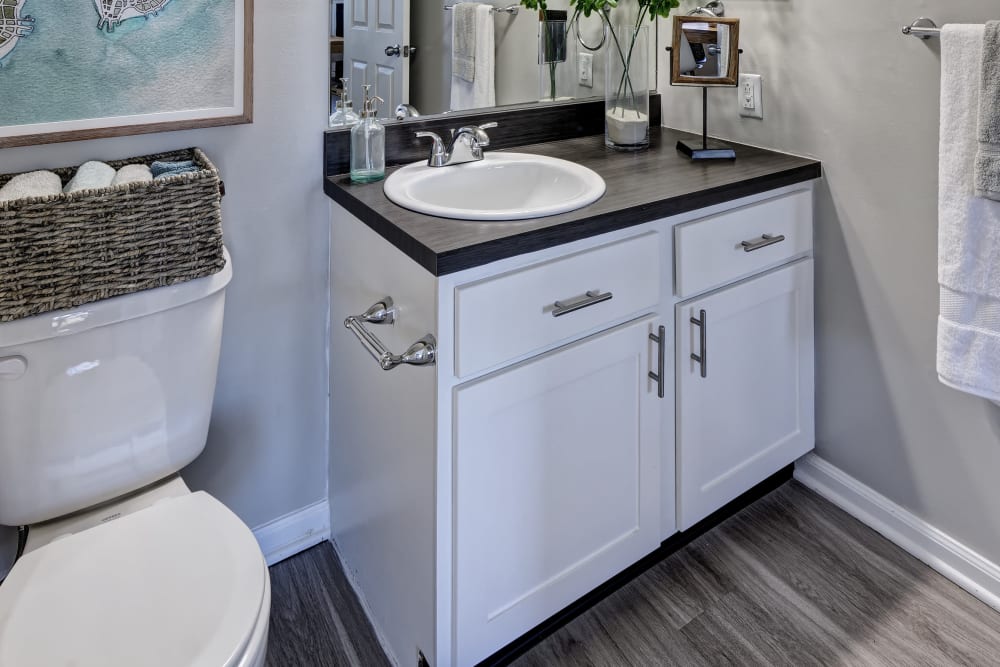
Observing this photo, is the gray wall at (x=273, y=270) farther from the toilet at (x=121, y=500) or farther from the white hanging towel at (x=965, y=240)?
the white hanging towel at (x=965, y=240)

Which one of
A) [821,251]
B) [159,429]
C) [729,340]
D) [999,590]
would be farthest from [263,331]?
[999,590]

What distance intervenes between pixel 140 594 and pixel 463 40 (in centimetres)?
124

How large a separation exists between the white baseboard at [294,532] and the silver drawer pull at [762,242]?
1140 millimetres

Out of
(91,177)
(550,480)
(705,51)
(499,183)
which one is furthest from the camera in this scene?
(705,51)

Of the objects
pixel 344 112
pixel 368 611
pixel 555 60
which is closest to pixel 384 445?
pixel 368 611

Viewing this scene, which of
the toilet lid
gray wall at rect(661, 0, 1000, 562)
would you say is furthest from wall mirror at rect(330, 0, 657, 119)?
the toilet lid

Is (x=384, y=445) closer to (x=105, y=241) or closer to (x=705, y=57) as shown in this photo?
(x=105, y=241)

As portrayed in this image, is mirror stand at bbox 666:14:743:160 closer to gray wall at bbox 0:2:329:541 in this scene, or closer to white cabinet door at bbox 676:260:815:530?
white cabinet door at bbox 676:260:815:530

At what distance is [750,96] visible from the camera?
5.98 ft

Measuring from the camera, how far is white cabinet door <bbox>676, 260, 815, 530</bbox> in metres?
1.58

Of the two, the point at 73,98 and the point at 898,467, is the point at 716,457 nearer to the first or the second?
the point at 898,467

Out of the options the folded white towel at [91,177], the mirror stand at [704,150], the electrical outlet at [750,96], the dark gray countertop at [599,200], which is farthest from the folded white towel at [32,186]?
the electrical outlet at [750,96]

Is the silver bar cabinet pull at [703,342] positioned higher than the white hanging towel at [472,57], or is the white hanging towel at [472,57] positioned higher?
the white hanging towel at [472,57]

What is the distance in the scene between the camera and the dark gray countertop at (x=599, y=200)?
1.18 m
